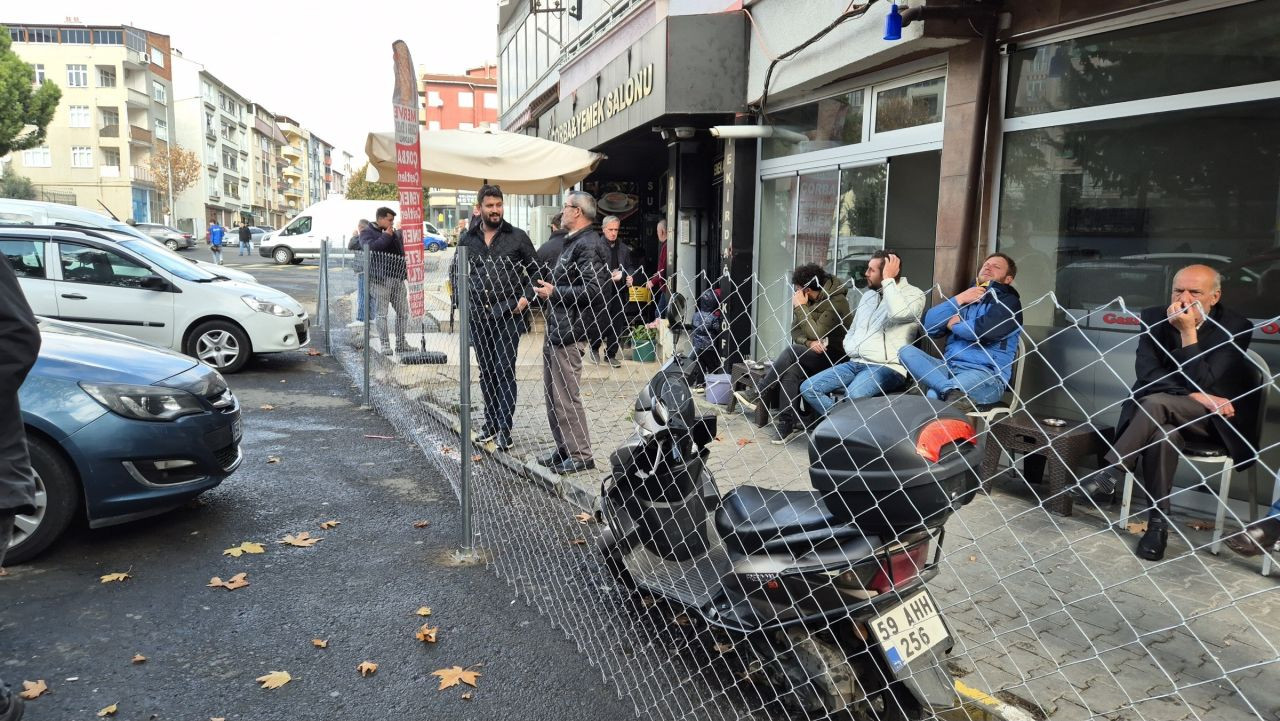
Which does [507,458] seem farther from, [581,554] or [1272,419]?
[1272,419]

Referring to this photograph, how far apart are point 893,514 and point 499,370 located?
421cm

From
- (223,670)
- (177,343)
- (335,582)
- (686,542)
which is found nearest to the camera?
(223,670)

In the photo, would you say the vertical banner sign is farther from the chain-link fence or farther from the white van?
the white van

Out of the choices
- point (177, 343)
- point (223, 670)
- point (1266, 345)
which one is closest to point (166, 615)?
point (223, 670)

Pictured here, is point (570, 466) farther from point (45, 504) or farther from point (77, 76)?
point (77, 76)

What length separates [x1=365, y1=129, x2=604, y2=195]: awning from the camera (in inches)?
379

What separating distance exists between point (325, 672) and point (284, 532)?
5.96 feet

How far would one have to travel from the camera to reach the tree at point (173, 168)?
64.8 m

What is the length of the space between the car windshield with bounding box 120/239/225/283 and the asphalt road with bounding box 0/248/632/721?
5199mm

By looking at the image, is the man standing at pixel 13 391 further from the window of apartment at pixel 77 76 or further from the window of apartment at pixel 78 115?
the window of apartment at pixel 77 76

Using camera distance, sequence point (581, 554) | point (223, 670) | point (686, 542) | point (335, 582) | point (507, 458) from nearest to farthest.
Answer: point (223, 670), point (686, 542), point (335, 582), point (581, 554), point (507, 458)

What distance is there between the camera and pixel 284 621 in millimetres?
3760

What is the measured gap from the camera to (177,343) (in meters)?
9.57

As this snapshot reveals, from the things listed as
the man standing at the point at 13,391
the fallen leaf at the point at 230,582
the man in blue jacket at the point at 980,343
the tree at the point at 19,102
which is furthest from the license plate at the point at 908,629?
the tree at the point at 19,102
